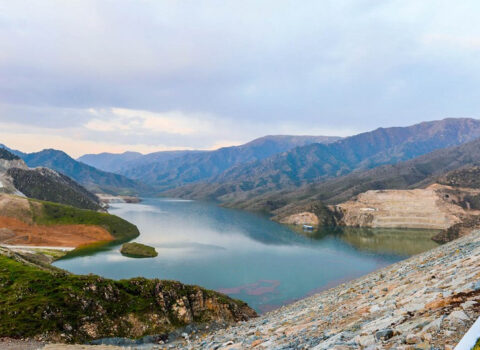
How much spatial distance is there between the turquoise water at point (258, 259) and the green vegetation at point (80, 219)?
28.9 ft

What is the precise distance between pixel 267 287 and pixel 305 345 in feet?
218

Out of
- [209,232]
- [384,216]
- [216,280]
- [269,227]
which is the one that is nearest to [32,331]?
[216,280]

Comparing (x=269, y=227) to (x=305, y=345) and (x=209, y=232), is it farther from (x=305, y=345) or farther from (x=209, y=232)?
(x=305, y=345)

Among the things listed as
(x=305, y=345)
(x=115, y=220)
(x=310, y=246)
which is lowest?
(x=310, y=246)

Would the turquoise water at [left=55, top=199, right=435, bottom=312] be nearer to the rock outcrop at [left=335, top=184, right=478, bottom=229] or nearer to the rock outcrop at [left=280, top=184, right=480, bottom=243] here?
the rock outcrop at [left=335, top=184, right=478, bottom=229]

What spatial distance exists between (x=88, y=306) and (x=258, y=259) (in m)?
76.2

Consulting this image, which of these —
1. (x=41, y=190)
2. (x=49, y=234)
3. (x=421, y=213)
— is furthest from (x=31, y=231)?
(x=421, y=213)

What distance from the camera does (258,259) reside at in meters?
105

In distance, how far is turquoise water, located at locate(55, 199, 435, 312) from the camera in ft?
253

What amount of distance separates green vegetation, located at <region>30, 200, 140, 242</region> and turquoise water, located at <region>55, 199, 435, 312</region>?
880 centimetres

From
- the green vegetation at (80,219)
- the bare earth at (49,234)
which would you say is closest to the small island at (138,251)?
the bare earth at (49,234)

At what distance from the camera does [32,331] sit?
27.9 meters

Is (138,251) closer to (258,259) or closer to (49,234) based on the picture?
(258,259)

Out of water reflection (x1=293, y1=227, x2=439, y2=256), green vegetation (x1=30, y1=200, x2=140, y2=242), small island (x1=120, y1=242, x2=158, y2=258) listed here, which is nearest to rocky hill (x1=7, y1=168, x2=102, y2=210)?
green vegetation (x1=30, y1=200, x2=140, y2=242)
